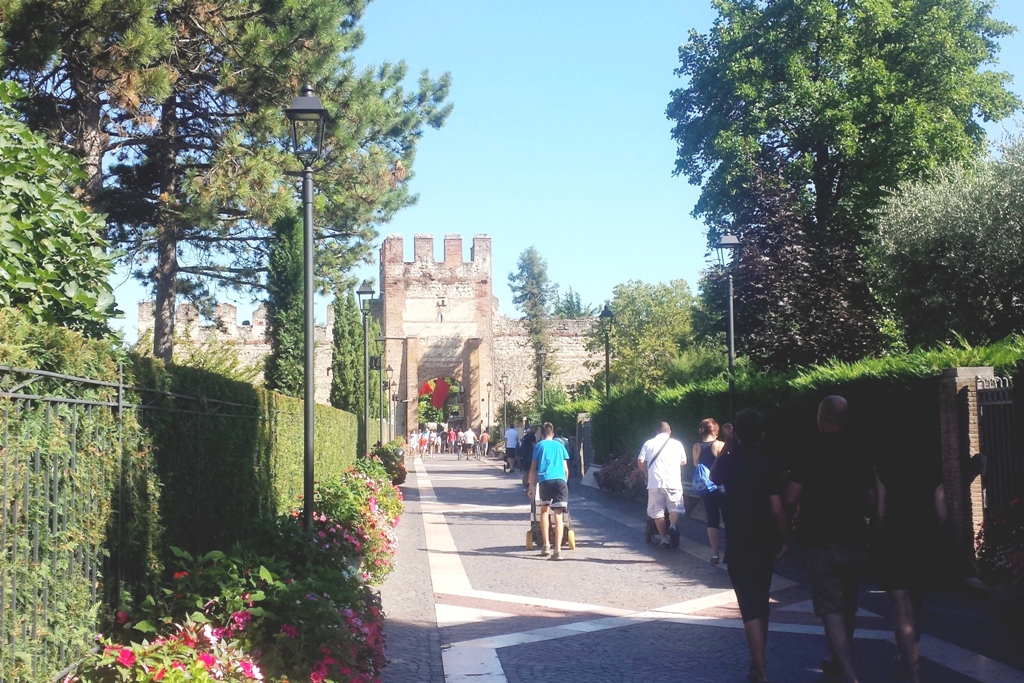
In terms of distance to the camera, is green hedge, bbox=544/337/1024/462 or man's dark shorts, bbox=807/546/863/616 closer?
man's dark shorts, bbox=807/546/863/616

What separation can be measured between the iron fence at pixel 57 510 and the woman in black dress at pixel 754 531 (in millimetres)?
3567

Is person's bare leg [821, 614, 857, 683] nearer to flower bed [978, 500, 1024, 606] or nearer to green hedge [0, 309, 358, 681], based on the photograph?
flower bed [978, 500, 1024, 606]

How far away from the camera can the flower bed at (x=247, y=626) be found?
14.5 ft

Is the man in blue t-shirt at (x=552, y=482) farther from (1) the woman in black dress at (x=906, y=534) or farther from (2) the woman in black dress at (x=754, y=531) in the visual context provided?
(1) the woman in black dress at (x=906, y=534)

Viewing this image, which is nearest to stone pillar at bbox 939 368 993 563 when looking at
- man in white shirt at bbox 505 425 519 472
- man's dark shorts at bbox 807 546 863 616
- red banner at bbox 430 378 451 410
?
man's dark shorts at bbox 807 546 863 616

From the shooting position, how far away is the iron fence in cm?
381

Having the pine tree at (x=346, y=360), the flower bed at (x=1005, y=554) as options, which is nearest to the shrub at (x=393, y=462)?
the pine tree at (x=346, y=360)

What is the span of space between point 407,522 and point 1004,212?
1167 cm

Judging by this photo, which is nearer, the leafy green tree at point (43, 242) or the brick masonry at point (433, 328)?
the leafy green tree at point (43, 242)

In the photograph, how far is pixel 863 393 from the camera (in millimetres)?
12383

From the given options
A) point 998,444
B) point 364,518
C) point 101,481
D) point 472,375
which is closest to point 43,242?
point 101,481

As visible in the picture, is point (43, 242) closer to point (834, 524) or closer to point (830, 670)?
point (834, 524)

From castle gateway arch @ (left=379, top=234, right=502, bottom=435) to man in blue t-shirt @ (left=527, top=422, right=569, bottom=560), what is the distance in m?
43.7

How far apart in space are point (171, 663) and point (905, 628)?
14.0ft
